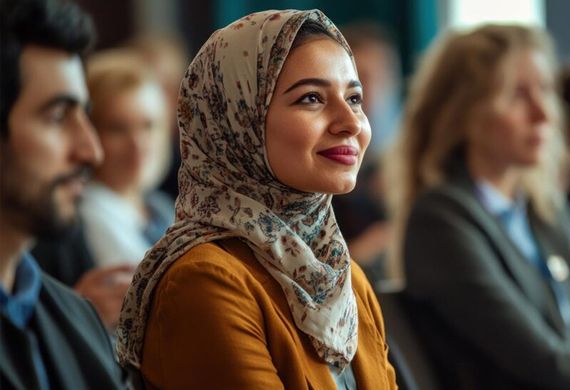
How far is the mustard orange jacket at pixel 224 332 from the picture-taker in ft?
3.62

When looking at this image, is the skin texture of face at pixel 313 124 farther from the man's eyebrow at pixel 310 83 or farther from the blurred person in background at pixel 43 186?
the blurred person in background at pixel 43 186

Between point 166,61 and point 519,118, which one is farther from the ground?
point 519,118

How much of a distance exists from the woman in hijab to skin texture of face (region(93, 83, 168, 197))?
6.38 ft

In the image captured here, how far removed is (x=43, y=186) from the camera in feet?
5.96

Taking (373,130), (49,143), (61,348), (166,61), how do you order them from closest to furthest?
(61,348) → (49,143) → (373,130) → (166,61)

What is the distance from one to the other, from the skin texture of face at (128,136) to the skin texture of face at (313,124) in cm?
201

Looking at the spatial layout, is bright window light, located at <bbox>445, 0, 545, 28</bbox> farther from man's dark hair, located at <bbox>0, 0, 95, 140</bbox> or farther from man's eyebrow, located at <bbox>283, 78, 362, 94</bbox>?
man's eyebrow, located at <bbox>283, 78, 362, 94</bbox>

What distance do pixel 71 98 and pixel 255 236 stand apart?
2.73 feet

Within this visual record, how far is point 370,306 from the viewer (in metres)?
1.27

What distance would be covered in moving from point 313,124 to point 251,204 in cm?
11

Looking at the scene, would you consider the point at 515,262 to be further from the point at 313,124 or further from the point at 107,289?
the point at 313,124

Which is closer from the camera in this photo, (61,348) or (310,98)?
(310,98)

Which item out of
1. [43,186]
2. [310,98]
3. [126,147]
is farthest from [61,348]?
[126,147]

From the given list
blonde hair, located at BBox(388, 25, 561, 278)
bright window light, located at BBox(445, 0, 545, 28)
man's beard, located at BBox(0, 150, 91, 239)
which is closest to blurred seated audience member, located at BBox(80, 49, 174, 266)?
blonde hair, located at BBox(388, 25, 561, 278)
